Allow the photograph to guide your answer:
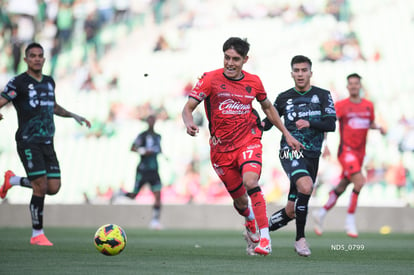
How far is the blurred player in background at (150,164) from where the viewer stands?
1625 cm

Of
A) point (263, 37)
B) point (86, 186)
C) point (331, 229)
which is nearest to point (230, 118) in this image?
point (331, 229)

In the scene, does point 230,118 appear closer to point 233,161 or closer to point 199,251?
point 233,161

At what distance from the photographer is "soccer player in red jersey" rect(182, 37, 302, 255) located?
7.86 m

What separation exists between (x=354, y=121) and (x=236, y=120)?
560 cm

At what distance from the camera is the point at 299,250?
8.20 metres

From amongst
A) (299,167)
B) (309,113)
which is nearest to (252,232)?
(299,167)

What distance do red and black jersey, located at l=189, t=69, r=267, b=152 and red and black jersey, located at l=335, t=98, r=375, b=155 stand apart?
533 centimetres

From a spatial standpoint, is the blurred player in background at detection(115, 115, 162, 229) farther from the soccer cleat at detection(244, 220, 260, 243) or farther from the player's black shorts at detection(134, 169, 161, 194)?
the soccer cleat at detection(244, 220, 260, 243)

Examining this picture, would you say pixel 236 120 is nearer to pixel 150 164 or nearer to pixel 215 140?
pixel 215 140

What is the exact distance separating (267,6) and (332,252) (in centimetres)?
1193

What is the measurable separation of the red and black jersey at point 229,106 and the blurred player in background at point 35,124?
2.37 meters

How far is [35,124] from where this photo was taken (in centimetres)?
954

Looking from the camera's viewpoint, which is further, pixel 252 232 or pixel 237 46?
pixel 252 232

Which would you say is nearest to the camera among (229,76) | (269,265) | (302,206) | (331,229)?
(269,265)
